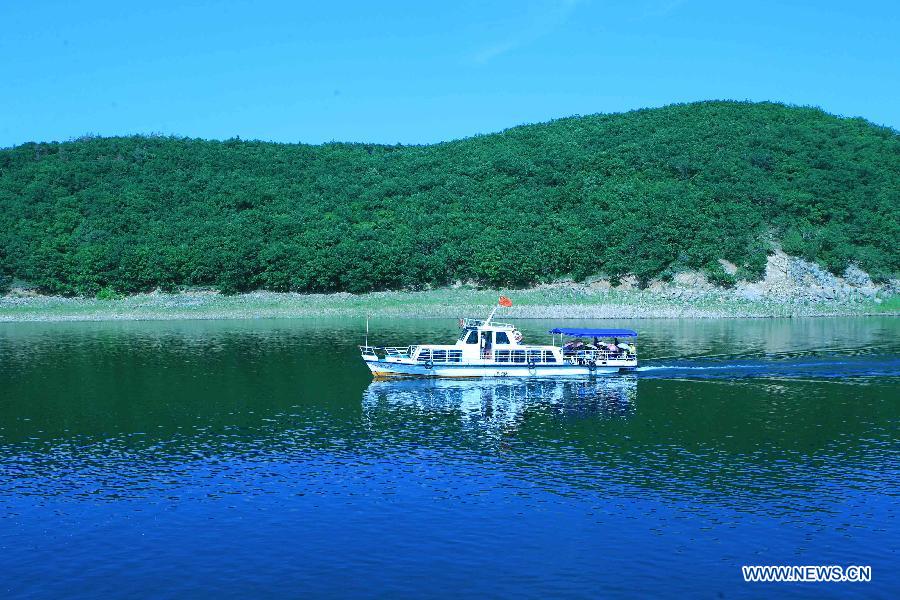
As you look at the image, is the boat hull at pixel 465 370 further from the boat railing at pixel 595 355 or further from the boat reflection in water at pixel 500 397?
the boat railing at pixel 595 355

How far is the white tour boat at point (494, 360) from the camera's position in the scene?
72.6 metres

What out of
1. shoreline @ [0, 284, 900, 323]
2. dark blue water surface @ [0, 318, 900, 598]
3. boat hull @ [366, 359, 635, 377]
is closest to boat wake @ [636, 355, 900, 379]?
dark blue water surface @ [0, 318, 900, 598]

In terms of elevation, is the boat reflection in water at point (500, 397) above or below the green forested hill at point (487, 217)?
below

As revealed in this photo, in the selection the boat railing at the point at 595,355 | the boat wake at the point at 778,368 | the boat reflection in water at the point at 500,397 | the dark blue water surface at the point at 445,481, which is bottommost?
the dark blue water surface at the point at 445,481

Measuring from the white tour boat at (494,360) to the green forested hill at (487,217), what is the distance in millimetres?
74504

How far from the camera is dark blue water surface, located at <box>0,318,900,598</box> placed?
32.1 meters

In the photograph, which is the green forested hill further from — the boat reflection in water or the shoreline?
the boat reflection in water

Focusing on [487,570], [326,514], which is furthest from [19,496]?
[487,570]

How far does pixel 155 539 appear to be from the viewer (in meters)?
35.5

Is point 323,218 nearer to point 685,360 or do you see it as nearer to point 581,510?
point 685,360

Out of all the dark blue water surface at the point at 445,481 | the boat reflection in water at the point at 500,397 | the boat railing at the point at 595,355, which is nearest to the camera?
the dark blue water surface at the point at 445,481

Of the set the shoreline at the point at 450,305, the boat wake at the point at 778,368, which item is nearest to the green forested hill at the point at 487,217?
the shoreline at the point at 450,305

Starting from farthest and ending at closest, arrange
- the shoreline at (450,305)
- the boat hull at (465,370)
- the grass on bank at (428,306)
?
the grass on bank at (428,306)
the shoreline at (450,305)
the boat hull at (465,370)

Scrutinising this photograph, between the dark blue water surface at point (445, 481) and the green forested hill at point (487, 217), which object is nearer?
the dark blue water surface at point (445, 481)
